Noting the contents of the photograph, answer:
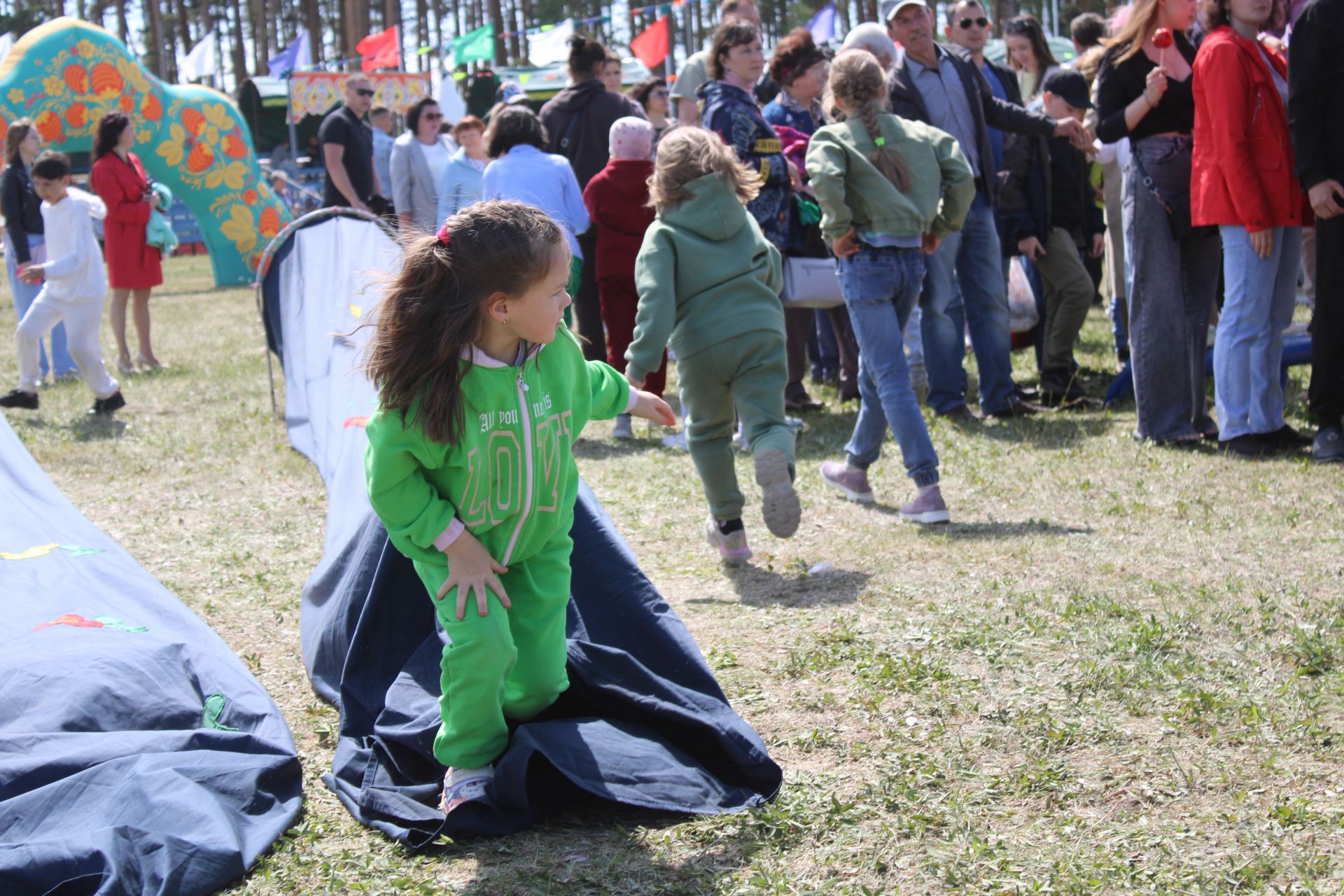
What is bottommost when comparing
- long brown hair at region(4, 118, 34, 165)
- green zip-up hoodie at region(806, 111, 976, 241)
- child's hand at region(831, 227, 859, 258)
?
child's hand at region(831, 227, 859, 258)

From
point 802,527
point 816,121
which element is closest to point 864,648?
point 802,527

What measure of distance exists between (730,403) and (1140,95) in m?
2.78

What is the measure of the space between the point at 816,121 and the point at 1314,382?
9.84ft

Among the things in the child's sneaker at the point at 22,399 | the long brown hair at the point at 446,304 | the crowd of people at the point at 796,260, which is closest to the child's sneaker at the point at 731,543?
the crowd of people at the point at 796,260

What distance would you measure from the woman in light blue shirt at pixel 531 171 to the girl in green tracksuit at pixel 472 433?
416 cm

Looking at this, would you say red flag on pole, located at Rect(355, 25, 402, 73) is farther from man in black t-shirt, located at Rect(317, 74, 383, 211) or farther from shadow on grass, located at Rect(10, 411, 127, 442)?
shadow on grass, located at Rect(10, 411, 127, 442)

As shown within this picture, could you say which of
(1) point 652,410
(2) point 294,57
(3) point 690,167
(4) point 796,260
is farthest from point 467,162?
(2) point 294,57

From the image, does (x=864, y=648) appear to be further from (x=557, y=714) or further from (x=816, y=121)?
(x=816, y=121)

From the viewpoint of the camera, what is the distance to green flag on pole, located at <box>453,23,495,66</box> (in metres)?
24.5

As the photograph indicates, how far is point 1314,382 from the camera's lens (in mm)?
5711

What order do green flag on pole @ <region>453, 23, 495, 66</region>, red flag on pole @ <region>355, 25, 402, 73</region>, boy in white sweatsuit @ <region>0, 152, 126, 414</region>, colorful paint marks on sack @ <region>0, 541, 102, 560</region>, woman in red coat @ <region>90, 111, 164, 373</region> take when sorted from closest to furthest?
colorful paint marks on sack @ <region>0, 541, 102, 560</region>
boy in white sweatsuit @ <region>0, 152, 126, 414</region>
woman in red coat @ <region>90, 111, 164, 373</region>
red flag on pole @ <region>355, 25, 402, 73</region>
green flag on pole @ <region>453, 23, 495, 66</region>

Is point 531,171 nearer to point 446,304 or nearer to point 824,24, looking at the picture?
point 446,304

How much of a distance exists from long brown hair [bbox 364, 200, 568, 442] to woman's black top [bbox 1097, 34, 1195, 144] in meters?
4.18

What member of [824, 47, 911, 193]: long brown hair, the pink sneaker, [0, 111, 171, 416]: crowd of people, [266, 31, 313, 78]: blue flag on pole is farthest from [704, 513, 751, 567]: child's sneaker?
[266, 31, 313, 78]: blue flag on pole
